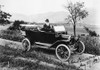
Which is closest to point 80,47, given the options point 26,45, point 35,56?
point 35,56

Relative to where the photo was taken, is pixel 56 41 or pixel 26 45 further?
pixel 26 45

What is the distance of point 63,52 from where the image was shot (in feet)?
12.8

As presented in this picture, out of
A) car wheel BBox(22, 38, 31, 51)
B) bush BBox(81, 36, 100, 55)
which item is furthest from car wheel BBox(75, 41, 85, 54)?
car wheel BBox(22, 38, 31, 51)

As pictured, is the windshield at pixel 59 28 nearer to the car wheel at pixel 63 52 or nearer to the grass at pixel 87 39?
the car wheel at pixel 63 52

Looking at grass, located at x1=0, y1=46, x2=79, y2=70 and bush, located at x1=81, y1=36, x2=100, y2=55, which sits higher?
bush, located at x1=81, y1=36, x2=100, y2=55

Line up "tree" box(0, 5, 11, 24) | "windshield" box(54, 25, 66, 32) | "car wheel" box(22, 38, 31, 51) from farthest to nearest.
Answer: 1. "tree" box(0, 5, 11, 24)
2. "car wheel" box(22, 38, 31, 51)
3. "windshield" box(54, 25, 66, 32)

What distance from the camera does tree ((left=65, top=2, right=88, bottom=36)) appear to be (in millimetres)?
4477

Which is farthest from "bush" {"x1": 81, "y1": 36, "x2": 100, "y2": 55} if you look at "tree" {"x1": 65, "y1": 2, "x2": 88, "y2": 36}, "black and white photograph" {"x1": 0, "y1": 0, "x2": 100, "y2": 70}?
"tree" {"x1": 65, "y1": 2, "x2": 88, "y2": 36}

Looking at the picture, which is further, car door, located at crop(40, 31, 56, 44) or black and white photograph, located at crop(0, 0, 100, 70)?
car door, located at crop(40, 31, 56, 44)

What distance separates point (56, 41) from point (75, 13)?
105 cm

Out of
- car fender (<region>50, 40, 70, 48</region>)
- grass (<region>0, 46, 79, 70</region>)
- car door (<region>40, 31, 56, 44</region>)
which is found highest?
car door (<region>40, 31, 56, 44</region>)

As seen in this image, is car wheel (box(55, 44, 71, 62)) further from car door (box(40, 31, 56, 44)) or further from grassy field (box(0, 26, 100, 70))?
car door (box(40, 31, 56, 44))

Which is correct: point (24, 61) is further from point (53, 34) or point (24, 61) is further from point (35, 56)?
point (53, 34)

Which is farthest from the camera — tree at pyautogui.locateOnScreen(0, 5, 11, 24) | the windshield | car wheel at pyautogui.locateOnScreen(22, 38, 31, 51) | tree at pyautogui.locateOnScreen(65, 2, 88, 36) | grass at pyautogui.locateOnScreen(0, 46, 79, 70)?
tree at pyautogui.locateOnScreen(0, 5, 11, 24)
